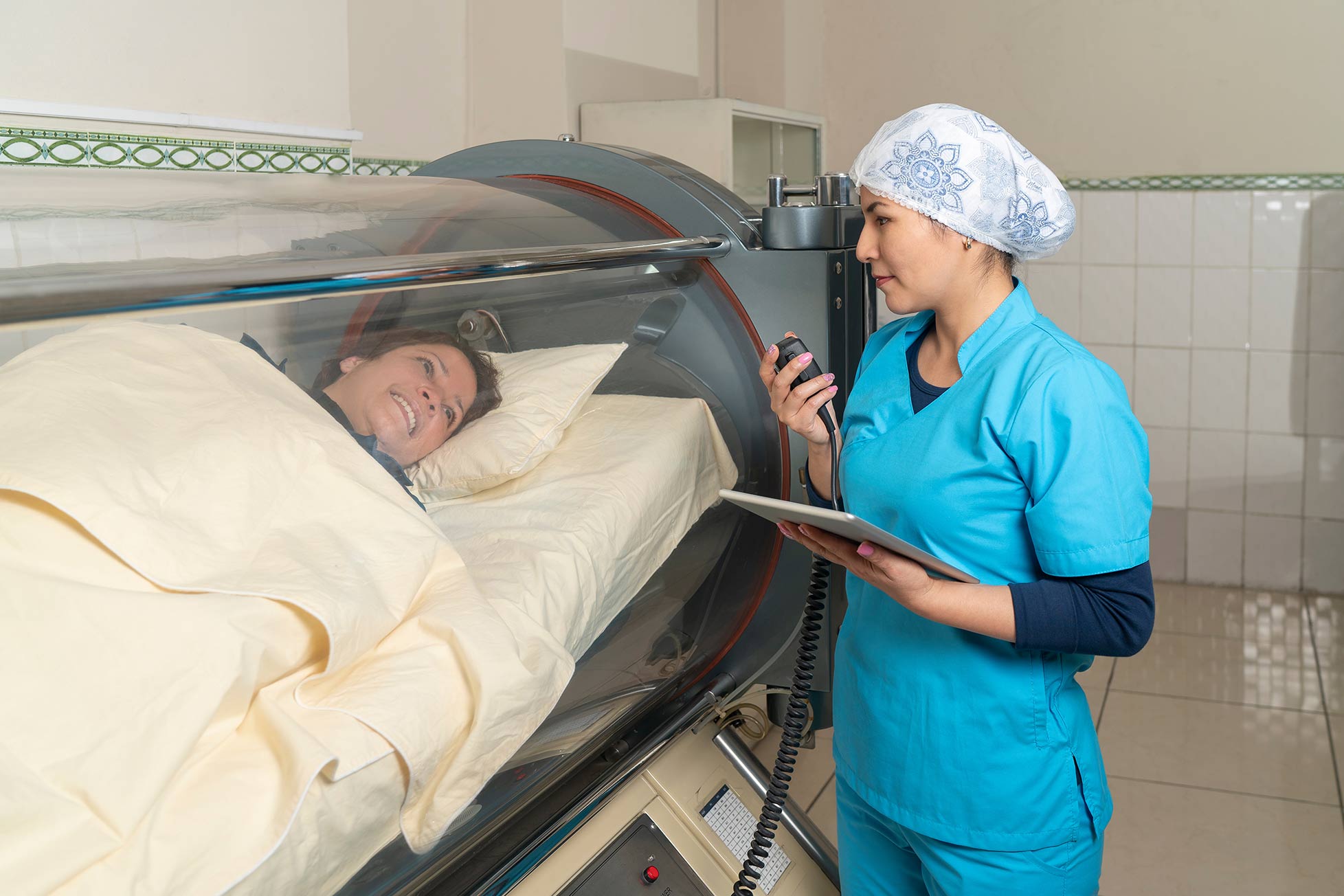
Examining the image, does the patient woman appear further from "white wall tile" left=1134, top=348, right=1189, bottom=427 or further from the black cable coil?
"white wall tile" left=1134, top=348, right=1189, bottom=427

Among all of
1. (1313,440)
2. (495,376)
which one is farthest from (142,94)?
(1313,440)

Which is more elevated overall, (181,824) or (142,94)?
(142,94)

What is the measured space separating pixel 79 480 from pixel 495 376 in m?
0.49

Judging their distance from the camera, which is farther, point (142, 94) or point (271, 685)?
point (142, 94)

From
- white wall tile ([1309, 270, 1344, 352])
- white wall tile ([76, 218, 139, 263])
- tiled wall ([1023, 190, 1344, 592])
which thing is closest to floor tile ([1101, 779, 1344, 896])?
tiled wall ([1023, 190, 1344, 592])

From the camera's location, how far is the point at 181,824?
0.71 m

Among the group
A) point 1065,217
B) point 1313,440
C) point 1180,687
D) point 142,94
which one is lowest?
point 1180,687

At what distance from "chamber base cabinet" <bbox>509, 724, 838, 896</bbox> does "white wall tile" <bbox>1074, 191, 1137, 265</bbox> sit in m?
2.43

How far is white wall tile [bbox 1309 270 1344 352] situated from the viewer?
3152 mm

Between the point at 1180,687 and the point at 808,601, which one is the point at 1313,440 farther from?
the point at 808,601

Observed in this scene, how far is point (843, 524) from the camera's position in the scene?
0.98 meters

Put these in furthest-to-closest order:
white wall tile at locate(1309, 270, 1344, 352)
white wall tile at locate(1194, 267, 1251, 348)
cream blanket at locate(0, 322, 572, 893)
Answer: white wall tile at locate(1194, 267, 1251, 348)
white wall tile at locate(1309, 270, 1344, 352)
cream blanket at locate(0, 322, 572, 893)

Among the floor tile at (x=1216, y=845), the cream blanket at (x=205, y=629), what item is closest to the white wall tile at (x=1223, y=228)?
the floor tile at (x=1216, y=845)

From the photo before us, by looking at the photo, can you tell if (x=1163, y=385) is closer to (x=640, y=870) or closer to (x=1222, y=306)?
(x=1222, y=306)
